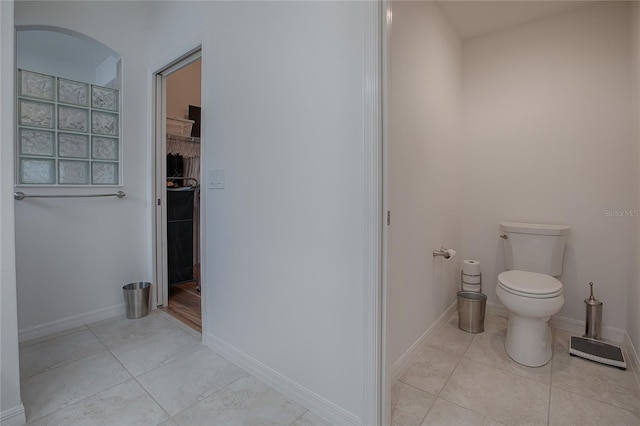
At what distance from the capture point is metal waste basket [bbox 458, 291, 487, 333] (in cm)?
224

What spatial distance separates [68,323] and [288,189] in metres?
2.14

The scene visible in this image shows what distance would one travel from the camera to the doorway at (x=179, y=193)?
264 cm

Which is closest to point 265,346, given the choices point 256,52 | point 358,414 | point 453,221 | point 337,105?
point 358,414

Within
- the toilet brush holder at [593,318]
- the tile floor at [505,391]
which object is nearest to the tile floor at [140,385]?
the tile floor at [505,391]

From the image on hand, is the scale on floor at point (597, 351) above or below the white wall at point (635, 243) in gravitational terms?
below

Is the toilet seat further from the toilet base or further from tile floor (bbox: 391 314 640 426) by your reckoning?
tile floor (bbox: 391 314 640 426)

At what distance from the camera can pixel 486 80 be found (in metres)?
2.58

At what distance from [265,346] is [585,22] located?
3.11m

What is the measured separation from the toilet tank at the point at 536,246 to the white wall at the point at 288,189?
1686mm

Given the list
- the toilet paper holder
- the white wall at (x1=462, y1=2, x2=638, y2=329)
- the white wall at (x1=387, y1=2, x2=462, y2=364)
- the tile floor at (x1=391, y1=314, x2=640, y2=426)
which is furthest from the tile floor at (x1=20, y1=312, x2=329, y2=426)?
the white wall at (x1=462, y1=2, x2=638, y2=329)

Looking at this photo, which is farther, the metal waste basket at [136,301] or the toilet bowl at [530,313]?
the metal waste basket at [136,301]

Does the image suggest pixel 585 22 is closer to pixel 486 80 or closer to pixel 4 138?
pixel 486 80

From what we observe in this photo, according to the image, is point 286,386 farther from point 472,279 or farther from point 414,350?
point 472,279

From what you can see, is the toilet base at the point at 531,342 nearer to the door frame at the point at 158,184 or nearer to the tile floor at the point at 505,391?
the tile floor at the point at 505,391
